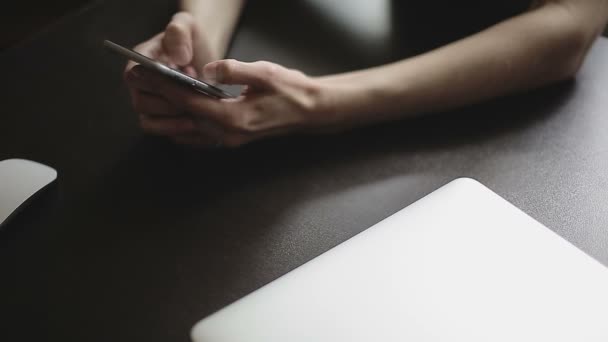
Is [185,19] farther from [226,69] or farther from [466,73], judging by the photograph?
[466,73]

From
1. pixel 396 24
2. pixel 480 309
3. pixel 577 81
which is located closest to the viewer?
pixel 480 309

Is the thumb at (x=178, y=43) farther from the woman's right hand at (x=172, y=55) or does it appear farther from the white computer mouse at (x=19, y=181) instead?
the white computer mouse at (x=19, y=181)

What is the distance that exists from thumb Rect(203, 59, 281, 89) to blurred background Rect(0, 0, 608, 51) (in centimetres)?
126

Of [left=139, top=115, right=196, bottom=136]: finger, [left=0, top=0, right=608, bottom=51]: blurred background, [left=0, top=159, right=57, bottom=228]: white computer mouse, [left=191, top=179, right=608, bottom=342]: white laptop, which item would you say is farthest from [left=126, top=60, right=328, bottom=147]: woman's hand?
[left=0, top=0, right=608, bottom=51]: blurred background

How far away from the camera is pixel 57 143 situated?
2.36 ft

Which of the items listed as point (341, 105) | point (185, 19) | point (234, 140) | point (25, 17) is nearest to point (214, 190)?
point (234, 140)

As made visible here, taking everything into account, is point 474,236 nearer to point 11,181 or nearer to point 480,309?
point 480,309

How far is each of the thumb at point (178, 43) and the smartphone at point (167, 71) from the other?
0.08m

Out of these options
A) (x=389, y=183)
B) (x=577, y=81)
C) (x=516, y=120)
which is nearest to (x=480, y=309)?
(x=389, y=183)

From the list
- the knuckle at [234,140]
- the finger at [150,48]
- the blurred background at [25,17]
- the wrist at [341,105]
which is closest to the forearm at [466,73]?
the wrist at [341,105]

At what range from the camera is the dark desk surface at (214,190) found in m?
0.55

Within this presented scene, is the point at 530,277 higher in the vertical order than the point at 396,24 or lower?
lower

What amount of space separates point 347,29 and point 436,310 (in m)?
0.57

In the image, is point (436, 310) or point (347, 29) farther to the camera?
point (347, 29)
